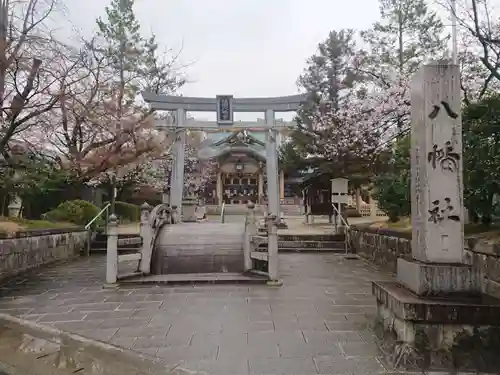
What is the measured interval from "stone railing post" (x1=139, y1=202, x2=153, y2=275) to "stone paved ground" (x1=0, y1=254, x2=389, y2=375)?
3.06 feet

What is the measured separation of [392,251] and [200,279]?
489cm

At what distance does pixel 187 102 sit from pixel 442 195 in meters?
13.9

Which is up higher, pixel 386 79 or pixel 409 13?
pixel 409 13

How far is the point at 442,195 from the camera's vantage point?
14.2 feet

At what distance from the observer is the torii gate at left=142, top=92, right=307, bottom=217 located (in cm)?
1655

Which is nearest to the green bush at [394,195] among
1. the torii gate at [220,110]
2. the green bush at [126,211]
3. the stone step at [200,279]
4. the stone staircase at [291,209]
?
the stone step at [200,279]

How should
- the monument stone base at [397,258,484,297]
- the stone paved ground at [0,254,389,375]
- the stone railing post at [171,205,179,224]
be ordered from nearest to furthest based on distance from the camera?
the stone paved ground at [0,254,389,375] < the monument stone base at [397,258,484,297] < the stone railing post at [171,205,179,224]

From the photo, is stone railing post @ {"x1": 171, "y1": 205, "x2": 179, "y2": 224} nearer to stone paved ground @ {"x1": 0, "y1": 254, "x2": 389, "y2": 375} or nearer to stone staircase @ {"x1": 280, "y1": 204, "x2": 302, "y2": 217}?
stone paved ground @ {"x1": 0, "y1": 254, "x2": 389, "y2": 375}

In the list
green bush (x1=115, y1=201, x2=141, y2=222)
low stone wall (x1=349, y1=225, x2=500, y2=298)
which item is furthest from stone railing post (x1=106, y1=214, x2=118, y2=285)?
green bush (x1=115, y1=201, x2=141, y2=222)

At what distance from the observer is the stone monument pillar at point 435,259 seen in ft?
12.3

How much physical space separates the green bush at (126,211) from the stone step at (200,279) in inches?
721

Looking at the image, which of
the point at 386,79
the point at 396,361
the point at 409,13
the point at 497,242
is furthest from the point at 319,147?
the point at 396,361

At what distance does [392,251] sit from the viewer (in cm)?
994

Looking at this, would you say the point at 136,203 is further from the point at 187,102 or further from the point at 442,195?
the point at 442,195
